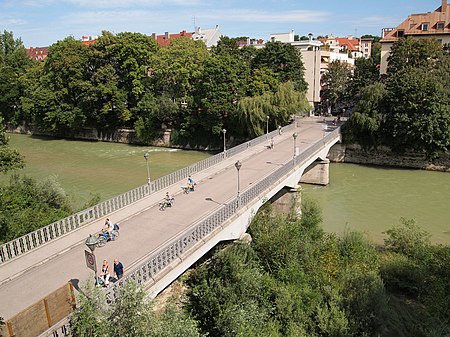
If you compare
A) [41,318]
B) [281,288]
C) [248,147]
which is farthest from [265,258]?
[248,147]

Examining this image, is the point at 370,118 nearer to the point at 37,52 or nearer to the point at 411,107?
the point at 411,107

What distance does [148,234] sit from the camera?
51.0ft

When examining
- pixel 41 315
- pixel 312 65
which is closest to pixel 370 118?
pixel 312 65

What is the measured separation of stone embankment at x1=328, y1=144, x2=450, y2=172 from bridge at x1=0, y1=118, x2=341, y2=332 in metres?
17.8

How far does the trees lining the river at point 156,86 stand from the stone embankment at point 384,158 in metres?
6.35

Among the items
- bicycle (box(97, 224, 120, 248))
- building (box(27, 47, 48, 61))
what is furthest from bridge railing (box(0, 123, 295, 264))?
building (box(27, 47, 48, 61))

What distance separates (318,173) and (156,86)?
84.6 ft

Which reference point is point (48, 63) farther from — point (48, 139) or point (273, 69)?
point (273, 69)

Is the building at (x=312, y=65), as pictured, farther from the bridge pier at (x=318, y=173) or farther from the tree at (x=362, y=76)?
the bridge pier at (x=318, y=173)

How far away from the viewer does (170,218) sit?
17.1 meters

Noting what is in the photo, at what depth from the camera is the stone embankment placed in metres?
37.6

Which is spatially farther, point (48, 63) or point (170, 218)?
point (48, 63)

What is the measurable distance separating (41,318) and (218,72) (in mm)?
36527

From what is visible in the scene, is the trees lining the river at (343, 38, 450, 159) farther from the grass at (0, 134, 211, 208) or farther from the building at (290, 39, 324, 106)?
the building at (290, 39, 324, 106)
